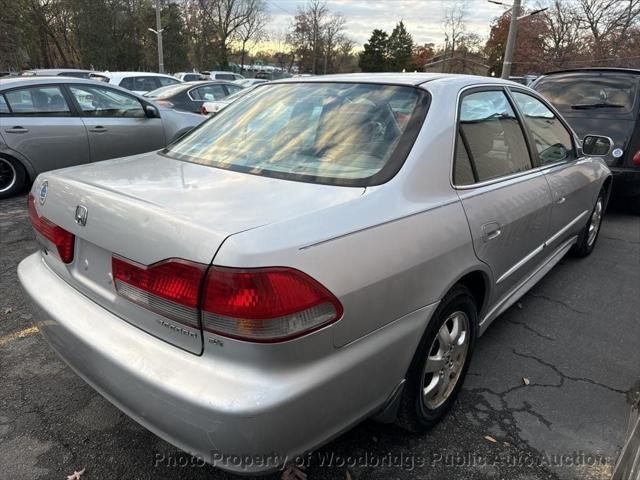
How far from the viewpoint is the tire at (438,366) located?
2.07m

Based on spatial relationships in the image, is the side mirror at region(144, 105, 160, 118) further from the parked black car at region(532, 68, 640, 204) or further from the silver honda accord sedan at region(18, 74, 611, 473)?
the parked black car at region(532, 68, 640, 204)

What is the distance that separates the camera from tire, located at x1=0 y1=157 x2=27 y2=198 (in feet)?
19.9

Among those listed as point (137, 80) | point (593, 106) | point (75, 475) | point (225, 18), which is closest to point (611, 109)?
point (593, 106)

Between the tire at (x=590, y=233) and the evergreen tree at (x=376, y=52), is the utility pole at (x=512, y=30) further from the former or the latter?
the evergreen tree at (x=376, y=52)

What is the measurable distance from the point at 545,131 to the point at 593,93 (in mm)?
3874

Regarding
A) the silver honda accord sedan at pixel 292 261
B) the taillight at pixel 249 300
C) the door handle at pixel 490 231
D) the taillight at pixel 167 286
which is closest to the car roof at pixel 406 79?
the silver honda accord sedan at pixel 292 261

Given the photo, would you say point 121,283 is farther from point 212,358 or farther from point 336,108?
point 336,108

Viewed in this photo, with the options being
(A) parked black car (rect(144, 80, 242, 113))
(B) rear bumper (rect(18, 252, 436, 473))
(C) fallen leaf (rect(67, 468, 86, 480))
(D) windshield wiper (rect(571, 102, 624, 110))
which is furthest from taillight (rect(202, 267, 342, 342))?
(A) parked black car (rect(144, 80, 242, 113))

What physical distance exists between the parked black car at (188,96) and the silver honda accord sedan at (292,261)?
8.15 m

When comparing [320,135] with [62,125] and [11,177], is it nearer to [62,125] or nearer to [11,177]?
[62,125]

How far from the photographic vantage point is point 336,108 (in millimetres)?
2473

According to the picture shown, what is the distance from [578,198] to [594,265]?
111 cm

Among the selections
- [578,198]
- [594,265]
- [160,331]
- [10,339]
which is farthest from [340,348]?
[594,265]

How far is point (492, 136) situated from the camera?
2.71m
